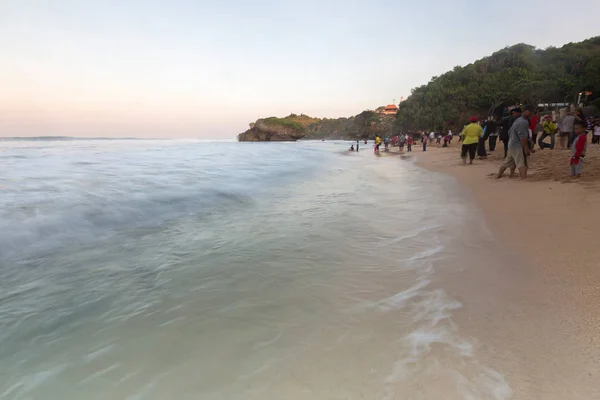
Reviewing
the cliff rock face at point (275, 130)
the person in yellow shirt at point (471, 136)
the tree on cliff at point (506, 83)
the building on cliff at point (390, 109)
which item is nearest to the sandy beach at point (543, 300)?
the person in yellow shirt at point (471, 136)

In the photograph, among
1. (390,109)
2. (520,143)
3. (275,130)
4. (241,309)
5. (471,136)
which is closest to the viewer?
(241,309)

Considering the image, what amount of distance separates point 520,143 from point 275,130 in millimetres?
116421

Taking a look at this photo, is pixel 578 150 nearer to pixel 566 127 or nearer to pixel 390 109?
pixel 566 127

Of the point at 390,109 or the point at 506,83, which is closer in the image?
the point at 506,83

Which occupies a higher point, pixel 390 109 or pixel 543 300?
pixel 390 109

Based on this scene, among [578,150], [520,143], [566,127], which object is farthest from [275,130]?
[578,150]

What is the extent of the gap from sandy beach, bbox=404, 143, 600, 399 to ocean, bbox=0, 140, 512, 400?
0.44 feet

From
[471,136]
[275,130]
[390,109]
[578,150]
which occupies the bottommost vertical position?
[578,150]

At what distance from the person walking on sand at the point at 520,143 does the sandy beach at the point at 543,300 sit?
2954mm

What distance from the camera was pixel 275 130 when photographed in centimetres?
12000

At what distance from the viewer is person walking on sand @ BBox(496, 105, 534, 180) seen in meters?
7.14

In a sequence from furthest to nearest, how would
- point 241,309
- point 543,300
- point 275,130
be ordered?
point 275,130 < point 241,309 < point 543,300

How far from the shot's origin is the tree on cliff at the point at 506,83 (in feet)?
132

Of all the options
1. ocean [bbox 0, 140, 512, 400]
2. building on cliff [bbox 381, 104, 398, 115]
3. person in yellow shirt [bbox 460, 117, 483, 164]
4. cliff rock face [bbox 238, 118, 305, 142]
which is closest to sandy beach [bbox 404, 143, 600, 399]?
ocean [bbox 0, 140, 512, 400]
